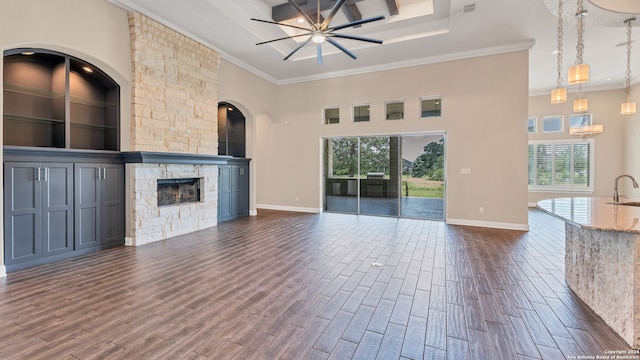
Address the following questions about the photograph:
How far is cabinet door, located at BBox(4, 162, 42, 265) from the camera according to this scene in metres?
3.51

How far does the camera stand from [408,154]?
296 inches

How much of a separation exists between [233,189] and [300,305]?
5.30 metres

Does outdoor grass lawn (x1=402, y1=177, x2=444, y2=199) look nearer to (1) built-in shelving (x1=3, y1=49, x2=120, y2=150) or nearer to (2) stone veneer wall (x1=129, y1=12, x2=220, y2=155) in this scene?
(2) stone veneer wall (x1=129, y1=12, x2=220, y2=155)

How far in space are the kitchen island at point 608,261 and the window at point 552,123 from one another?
818 cm

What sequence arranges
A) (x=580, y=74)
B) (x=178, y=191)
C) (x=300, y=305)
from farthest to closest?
(x=178, y=191) < (x=580, y=74) < (x=300, y=305)

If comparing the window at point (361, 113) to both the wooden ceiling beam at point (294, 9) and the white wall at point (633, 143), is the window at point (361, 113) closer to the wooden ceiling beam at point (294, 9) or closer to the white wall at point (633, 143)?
the wooden ceiling beam at point (294, 9)

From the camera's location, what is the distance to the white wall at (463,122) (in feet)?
20.7

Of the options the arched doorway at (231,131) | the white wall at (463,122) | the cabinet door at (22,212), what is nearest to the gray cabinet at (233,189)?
the arched doorway at (231,131)

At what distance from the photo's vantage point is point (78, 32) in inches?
160

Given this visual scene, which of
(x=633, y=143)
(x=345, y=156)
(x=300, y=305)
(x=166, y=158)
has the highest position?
(x=633, y=143)

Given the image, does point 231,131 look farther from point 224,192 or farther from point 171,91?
point 171,91

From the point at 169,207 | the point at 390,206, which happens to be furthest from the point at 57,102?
the point at 390,206

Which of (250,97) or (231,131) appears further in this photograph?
(231,131)

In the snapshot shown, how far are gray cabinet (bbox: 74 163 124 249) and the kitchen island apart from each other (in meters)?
6.12
